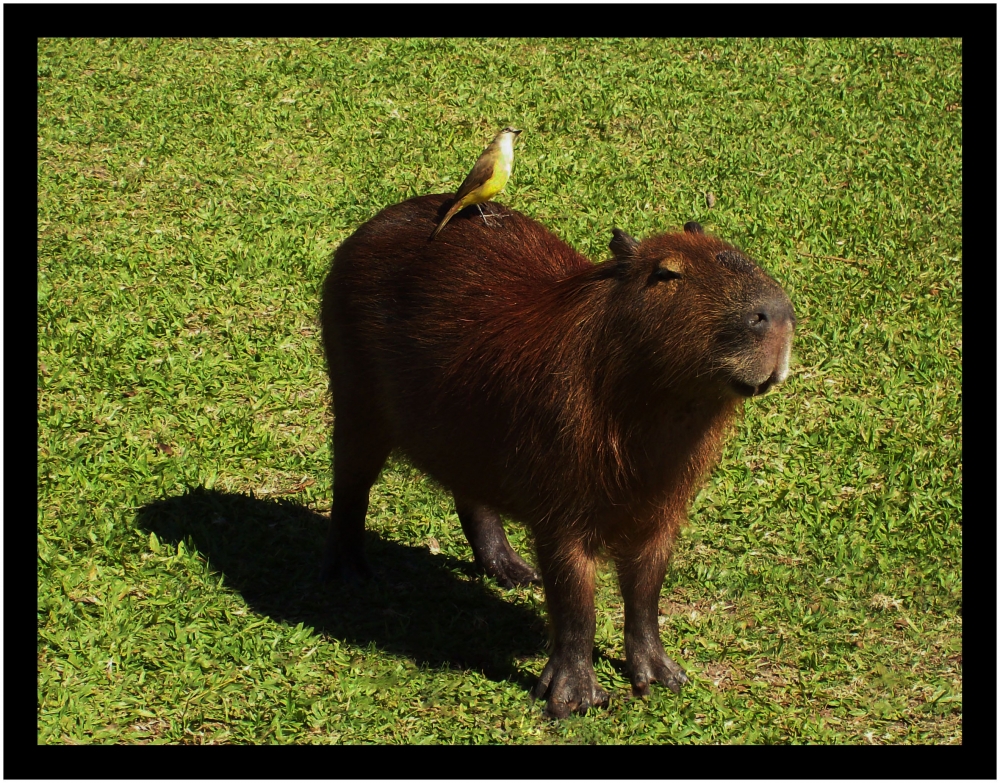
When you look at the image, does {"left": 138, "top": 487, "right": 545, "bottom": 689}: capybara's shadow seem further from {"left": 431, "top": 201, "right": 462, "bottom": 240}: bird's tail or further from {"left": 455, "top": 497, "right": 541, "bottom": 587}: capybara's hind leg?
{"left": 431, "top": 201, "right": 462, "bottom": 240}: bird's tail

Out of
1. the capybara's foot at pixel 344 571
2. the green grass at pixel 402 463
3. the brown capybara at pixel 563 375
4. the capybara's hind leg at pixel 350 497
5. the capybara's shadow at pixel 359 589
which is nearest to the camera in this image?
the brown capybara at pixel 563 375

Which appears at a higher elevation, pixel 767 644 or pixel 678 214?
pixel 678 214

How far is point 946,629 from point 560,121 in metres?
6.16

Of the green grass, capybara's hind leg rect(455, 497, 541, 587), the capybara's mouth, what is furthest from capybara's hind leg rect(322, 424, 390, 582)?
the capybara's mouth

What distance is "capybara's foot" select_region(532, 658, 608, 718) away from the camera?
446 cm

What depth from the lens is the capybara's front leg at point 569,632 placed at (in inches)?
171

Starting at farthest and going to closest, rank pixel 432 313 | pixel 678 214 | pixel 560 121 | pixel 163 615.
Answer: pixel 560 121
pixel 678 214
pixel 163 615
pixel 432 313

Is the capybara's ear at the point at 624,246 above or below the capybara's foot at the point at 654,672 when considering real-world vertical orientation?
above

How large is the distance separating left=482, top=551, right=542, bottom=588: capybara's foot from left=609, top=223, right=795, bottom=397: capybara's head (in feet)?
6.19

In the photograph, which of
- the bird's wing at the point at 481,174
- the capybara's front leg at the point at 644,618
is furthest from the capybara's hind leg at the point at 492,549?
the bird's wing at the point at 481,174

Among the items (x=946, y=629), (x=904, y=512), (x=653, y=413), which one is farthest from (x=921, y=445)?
(x=653, y=413)

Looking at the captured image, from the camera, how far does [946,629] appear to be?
16.6 feet

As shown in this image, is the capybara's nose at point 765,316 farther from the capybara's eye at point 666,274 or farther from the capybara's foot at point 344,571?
the capybara's foot at point 344,571

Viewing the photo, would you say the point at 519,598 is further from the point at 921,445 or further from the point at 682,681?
the point at 921,445
